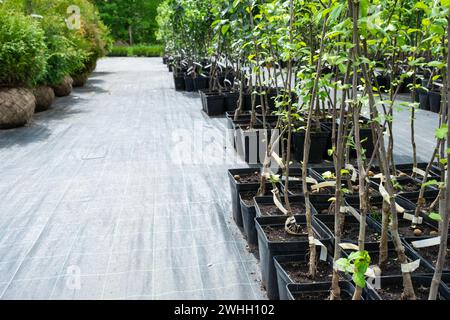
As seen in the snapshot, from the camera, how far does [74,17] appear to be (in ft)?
38.4

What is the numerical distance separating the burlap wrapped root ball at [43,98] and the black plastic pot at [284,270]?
6714 mm

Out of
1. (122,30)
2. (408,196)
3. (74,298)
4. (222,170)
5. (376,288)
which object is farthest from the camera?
(122,30)

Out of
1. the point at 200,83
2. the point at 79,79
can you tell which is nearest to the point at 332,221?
the point at 200,83

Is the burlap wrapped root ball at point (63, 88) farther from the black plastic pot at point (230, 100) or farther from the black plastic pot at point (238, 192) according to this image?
the black plastic pot at point (238, 192)

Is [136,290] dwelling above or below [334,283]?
below

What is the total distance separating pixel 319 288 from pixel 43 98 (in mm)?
7111

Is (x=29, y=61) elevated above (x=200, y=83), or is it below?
above

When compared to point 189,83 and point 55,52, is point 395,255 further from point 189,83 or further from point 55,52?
point 189,83

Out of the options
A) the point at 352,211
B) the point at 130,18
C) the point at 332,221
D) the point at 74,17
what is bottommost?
the point at 332,221

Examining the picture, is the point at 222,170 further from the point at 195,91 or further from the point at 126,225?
the point at 195,91

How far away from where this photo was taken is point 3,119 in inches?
246

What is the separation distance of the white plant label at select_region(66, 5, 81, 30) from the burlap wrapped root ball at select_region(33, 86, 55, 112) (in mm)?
3551

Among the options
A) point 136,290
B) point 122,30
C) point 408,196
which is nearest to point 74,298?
point 136,290

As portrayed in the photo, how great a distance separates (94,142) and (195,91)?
14.9ft
